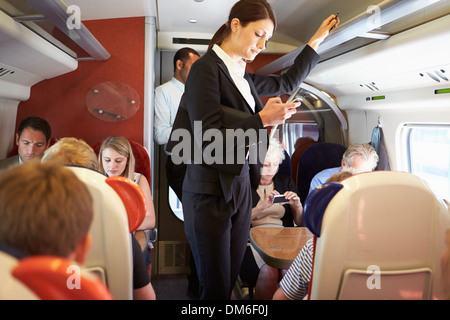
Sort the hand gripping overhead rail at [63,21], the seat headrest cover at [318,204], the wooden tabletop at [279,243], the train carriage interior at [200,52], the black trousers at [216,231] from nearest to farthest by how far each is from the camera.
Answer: the seat headrest cover at [318,204]
the black trousers at [216,231]
the hand gripping overhead rail at [63,21]
the wooden tabletop at [279,243]
the train carriage interior at [200,52]

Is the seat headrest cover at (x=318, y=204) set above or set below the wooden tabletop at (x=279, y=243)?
above

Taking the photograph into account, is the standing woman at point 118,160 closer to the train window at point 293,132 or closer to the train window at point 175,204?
the train window at point 175,204

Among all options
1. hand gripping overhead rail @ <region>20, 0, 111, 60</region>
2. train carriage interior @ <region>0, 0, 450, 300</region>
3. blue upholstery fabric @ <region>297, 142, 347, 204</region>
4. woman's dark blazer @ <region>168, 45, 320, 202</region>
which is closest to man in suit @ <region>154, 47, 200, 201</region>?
train carriage interior @ <region>0, 0, 450, 300</region>

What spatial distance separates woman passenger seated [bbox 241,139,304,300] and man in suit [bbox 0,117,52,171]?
187cm

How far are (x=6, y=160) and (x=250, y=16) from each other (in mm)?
2575

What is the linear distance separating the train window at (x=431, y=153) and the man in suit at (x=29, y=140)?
123 inches

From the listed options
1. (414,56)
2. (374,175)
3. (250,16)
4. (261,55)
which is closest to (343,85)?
(261,55)

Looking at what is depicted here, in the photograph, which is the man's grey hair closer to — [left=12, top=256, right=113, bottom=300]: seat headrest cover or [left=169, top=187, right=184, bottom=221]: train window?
[left=169, top=187, right=184, bottom=221]: train window

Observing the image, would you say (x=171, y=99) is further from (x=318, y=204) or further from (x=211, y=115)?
(x=318, y=204)

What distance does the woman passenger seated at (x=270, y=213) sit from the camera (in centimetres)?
271

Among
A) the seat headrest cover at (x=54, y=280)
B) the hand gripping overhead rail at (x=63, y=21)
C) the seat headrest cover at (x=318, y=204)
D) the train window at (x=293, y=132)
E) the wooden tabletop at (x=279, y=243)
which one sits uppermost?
the hand gripping overhead rail at (x=63, y=21)

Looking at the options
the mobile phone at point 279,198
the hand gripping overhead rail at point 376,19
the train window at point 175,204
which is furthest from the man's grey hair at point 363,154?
the train window at point 175,204

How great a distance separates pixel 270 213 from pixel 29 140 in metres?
2.12

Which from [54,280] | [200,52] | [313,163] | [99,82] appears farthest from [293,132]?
[54,280]
